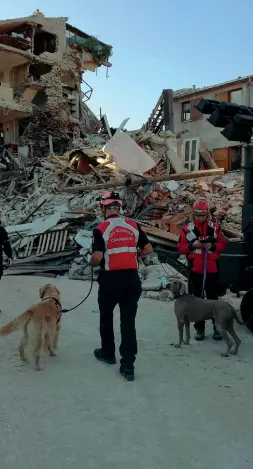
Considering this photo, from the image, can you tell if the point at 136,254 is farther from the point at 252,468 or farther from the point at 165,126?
the point at 165,126

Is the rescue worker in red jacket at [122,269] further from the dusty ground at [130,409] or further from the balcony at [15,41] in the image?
the balcony at [15,41]

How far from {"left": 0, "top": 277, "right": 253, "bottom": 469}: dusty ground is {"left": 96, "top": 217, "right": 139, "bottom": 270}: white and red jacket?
4.06 ft

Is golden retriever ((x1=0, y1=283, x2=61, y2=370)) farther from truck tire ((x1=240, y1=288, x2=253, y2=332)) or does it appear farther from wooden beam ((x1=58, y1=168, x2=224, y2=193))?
wooden beam ((x1=58, y1=168, x2=224, y2=193))

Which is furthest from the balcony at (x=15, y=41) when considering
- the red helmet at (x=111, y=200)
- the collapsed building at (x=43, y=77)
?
the red helmet at (x=111, y=200)

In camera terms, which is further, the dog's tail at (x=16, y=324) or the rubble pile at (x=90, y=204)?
the rubble pile at (x=90, y=204)

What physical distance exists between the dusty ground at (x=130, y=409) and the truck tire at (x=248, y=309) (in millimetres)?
225

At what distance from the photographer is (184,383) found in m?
4.88

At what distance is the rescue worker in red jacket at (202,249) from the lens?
642 cm

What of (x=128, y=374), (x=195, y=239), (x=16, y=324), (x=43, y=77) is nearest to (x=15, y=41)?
(x=43, y=77)

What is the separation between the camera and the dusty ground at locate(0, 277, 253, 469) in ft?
10.9

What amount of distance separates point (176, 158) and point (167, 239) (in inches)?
421

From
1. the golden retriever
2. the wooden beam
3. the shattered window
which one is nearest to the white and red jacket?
the golden retriever

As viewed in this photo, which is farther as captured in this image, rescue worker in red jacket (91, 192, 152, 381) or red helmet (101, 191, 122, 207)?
red helmet (101, 191, 122, 207)

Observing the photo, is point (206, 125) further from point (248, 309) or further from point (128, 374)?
point (128, 374)
